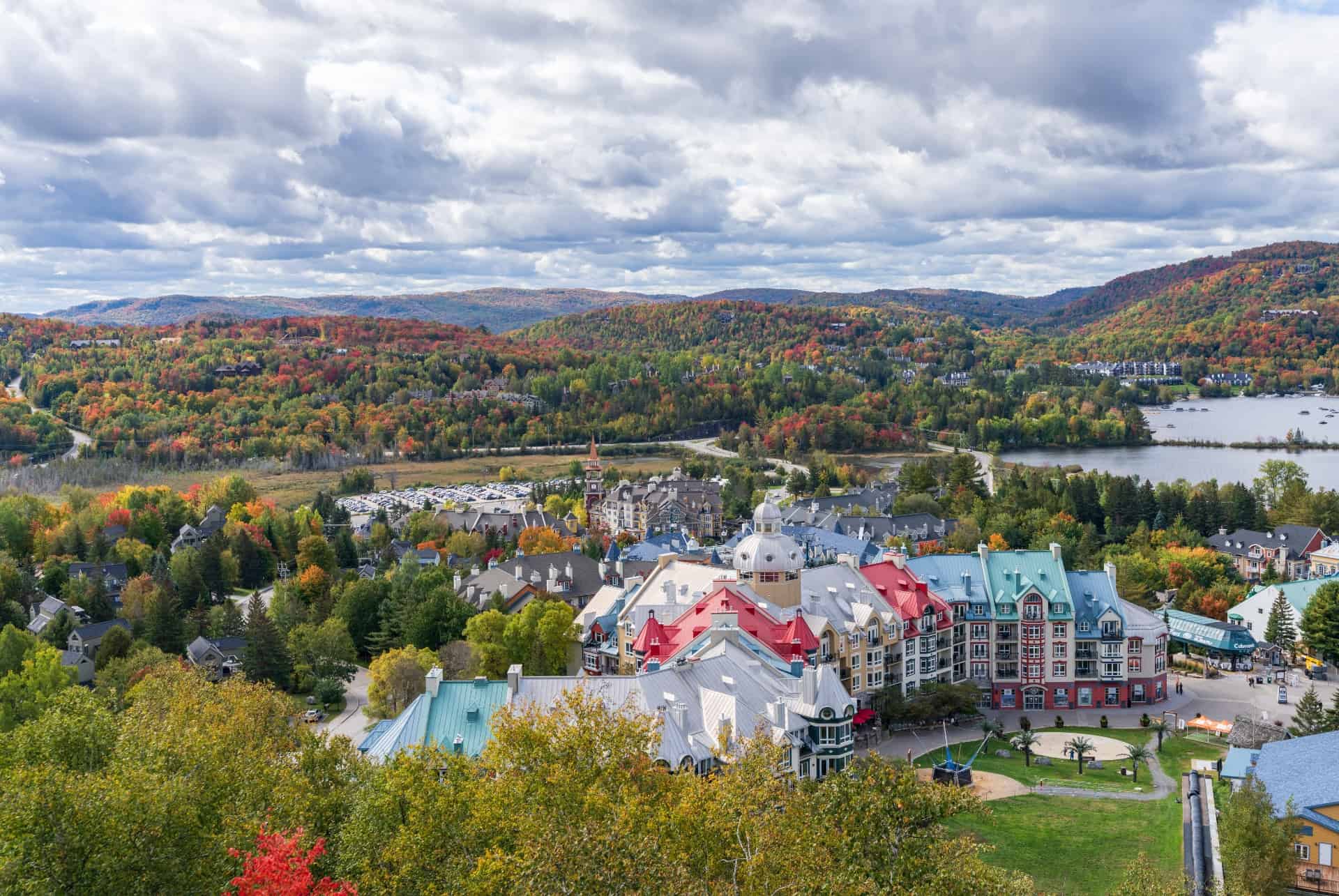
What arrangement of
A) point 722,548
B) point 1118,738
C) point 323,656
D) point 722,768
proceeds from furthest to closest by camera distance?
1. point 722,548
2. point 323,656
3. point 1118,738
4. point 722,768

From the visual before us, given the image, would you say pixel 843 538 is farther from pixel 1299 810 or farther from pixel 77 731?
pixel 77 731

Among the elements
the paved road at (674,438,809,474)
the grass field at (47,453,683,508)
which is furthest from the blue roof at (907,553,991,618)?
the paved road at (674,438,809,474)

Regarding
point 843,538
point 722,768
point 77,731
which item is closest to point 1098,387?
point 843,538

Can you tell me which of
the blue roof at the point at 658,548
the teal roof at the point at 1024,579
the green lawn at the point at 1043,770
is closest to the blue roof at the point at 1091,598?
the teal roof at the point at 1024,579

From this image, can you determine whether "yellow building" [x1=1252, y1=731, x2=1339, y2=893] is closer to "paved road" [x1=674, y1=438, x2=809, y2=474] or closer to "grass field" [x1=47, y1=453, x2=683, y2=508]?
"grass field" [x1=47, y1=453, x2=683, y2=508]

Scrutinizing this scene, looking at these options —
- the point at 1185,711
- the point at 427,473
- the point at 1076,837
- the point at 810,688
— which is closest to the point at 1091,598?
the point at 1185,711

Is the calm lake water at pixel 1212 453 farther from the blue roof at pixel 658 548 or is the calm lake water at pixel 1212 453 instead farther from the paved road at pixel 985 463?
the blue roof at pixel 658 548
